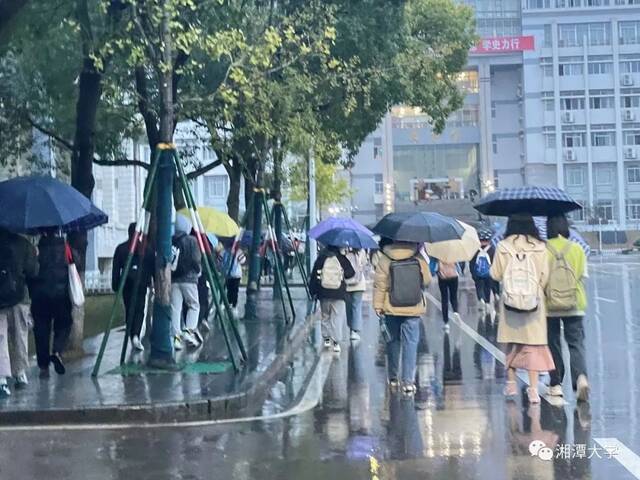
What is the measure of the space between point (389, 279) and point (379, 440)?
8.65ft

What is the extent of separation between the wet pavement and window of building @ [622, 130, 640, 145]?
211 feet

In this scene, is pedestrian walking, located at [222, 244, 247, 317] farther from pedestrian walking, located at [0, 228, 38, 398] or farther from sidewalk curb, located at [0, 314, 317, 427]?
sidewalk curb, located at [0, 314, 317, 427]

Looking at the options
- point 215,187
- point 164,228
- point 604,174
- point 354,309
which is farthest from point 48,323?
point 604,174

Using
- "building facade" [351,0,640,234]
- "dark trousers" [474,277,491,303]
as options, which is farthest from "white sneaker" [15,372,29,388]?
"building facade" [351,0,640,234]

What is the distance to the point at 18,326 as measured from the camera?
9711 mm

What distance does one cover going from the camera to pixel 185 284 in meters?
13.2

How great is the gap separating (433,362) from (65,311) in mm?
4822

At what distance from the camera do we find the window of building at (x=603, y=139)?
72125 mm

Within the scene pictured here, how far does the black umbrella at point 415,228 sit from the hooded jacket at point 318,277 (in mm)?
2522

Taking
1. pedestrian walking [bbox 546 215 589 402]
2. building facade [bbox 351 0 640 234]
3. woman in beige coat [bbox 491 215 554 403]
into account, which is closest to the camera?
woman in beige coat [bbox 491 215 554 403]

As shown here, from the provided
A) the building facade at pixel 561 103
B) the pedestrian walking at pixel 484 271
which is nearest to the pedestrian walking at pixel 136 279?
the pedestrian walking at pixel 484 271

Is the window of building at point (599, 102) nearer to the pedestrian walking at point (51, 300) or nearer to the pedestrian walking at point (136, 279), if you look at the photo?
the pedestrian walking at point (136, 279)

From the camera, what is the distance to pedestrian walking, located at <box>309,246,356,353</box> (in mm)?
13953

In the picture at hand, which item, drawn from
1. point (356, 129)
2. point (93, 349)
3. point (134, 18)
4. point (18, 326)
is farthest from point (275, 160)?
point (18, 326)
